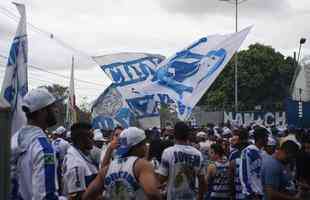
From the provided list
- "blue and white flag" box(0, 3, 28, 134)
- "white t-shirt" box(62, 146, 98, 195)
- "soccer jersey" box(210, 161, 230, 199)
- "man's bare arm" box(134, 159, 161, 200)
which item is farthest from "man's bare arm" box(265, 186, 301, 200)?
"soccer jersey" box(210, 161, 230, 199)

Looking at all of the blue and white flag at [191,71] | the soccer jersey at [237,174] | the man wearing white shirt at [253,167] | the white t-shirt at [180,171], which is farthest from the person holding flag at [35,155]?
the blue and white flag at [191,71]

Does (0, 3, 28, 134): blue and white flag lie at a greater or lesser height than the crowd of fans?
greater

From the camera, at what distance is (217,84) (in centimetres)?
6581

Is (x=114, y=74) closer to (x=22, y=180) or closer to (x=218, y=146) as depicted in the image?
(x=218, y=146)

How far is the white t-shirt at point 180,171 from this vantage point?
7.36 m

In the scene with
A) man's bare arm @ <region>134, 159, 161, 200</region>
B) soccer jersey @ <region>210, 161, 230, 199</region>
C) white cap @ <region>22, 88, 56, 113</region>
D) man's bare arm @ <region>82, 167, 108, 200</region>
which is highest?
white cap @ <region>22, 88, 56, 113</region>

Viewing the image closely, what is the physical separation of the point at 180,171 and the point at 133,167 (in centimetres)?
182

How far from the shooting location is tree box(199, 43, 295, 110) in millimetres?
63844

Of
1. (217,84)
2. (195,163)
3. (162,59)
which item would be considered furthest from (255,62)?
(195,163)

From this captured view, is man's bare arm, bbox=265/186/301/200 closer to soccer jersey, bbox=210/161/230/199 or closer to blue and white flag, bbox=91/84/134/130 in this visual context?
soccer jersey, bbox=210/161/230/199

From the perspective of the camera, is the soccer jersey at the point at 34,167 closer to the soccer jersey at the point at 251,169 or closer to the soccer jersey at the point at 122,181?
the soccer jersey at the point at 122,181

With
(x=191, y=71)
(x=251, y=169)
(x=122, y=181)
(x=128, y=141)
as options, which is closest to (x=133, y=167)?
(x=122, y=181)

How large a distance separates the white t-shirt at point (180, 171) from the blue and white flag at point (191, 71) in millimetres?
3372

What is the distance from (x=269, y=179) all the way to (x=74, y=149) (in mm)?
2195
